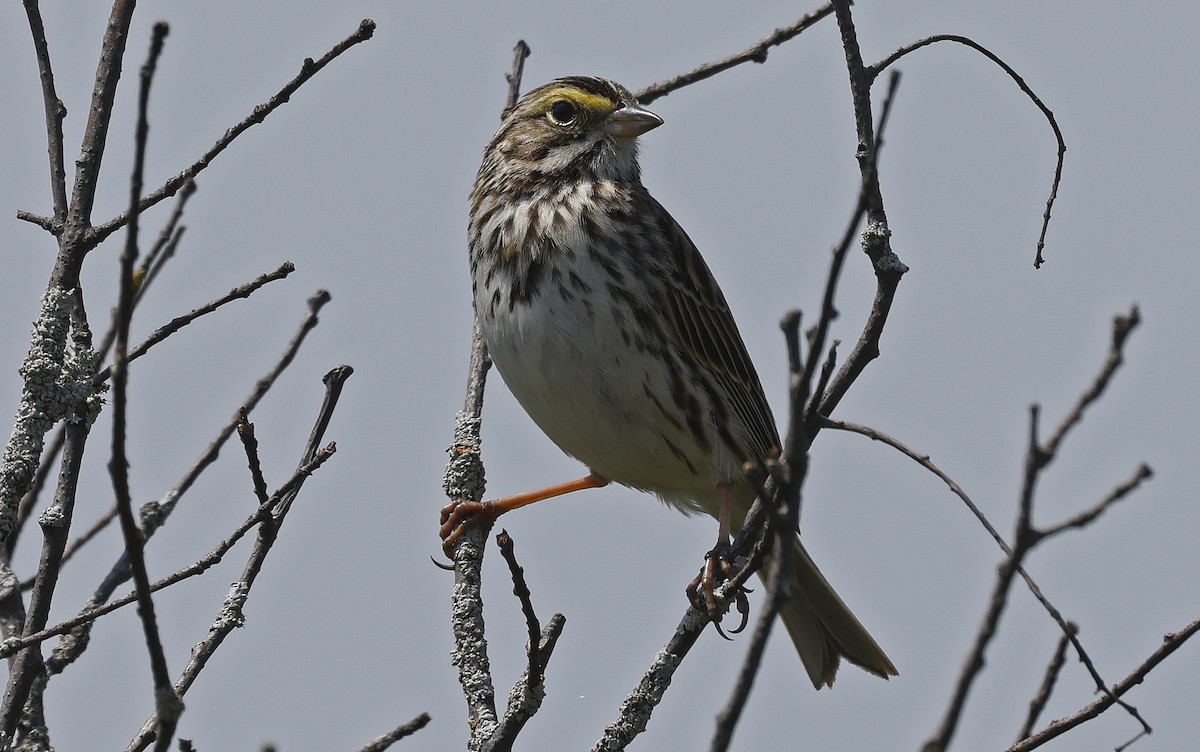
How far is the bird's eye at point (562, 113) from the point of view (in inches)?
265

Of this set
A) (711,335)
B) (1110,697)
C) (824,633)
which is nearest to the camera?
(1110,697)

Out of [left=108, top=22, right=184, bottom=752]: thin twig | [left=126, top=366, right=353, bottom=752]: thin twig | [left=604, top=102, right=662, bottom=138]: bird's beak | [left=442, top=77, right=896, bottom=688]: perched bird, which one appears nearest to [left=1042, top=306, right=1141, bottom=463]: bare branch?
[left=108, top=22, right=184, bottom=752]: thin twig

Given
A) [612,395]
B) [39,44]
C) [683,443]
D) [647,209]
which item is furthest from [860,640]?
[39,44]

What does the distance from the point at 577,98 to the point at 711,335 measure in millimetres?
1335

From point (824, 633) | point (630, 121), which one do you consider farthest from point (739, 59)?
point (824, 633)

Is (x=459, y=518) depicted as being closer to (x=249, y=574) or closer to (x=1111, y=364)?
(x=249, y=574)

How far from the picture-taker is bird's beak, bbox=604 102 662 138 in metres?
6.54

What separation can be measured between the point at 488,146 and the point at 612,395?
1.77 m

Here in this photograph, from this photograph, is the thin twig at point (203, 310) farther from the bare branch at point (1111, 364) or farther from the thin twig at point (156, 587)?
the bare branch at point (1111, 364)

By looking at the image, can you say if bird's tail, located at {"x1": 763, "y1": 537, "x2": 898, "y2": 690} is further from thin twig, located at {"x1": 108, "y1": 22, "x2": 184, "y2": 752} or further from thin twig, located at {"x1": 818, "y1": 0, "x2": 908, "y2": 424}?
thin twig, located at {"x1": 108, "y1": 22, "x2": 184, "y2": 752}

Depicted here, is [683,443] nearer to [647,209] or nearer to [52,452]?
[647,209]

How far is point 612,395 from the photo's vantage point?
5848mm

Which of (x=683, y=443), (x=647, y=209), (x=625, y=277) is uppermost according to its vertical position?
(x=647, y=209)

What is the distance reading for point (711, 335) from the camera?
6293 millimetres
